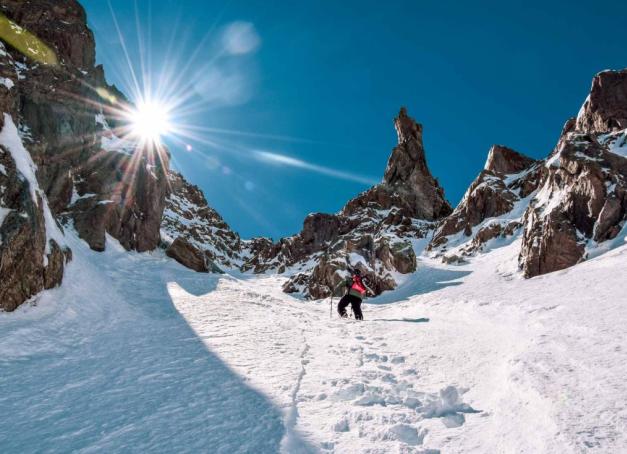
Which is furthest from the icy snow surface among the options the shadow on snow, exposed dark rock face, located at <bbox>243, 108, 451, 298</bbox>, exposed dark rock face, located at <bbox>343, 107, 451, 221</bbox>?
exposed dark rock face, located at <bbox>343, 107, 451, 221</bbox>

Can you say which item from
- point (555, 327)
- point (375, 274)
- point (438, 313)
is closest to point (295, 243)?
point (375, 274)

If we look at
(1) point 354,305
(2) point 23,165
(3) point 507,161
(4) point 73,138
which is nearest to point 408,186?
(3) point 507,161

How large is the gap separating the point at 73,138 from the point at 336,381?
137 feet

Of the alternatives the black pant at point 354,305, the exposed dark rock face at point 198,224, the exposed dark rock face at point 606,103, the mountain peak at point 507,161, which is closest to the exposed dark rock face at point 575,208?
the black pant at point 354,305

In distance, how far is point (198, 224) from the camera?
550ft

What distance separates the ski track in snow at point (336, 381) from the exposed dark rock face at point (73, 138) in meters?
9.11

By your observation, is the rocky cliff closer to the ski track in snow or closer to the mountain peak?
the ski track in snow

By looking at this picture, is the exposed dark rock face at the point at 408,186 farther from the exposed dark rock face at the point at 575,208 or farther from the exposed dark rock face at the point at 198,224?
the exposed dark rock face at the point at 575,208

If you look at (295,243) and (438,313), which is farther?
(295,243)

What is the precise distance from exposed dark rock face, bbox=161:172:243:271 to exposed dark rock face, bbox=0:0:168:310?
88293 mm

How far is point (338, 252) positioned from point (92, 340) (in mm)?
29211

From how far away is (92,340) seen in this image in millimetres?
10500

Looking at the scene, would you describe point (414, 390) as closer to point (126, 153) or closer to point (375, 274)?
point (375, 274)

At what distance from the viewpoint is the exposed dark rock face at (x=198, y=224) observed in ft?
→ 473
